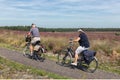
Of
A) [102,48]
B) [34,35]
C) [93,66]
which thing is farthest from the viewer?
[102,48]

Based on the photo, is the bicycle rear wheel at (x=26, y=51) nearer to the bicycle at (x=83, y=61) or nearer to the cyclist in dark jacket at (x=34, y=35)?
the cyclist in dark jacket at (x=34, y=35)

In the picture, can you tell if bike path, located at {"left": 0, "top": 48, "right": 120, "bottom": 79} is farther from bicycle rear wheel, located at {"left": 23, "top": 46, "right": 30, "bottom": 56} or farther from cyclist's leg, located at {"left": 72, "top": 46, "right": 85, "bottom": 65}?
bicycle rear wheel, located at {"left": 23, "top": 46, "right": 30, "bottom": 56}

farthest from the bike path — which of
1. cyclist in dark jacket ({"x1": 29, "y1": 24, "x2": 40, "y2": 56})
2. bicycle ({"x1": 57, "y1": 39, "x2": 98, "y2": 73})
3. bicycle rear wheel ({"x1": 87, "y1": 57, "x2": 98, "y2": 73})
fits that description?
cyclist in dark jacket ({"x1": 29, "y1": 24, "x2": 40, "y2": 56})

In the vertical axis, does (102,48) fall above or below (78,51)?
below

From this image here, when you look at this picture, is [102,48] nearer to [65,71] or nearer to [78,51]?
[78,51]

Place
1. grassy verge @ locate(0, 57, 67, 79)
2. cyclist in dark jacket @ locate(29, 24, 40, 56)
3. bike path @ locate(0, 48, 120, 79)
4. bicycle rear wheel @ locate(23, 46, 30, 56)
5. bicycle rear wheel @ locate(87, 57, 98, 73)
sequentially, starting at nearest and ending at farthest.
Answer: grassy verge @ locate(0, 57, 67, 79)
bike path @ locate(0, 48, 120, 79)
bicycle rear wheel @ locate(87, 57, 98, 73)
cyclist in dark jacket @ locate(29, 24, 40, 56)
bicycle rear wheel @ locate(23, 46, 30, 56)

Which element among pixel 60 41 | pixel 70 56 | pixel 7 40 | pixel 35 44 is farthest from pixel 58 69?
pixel 7 40

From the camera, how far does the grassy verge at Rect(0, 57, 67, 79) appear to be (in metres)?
14.1

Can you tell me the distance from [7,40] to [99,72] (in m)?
18.9

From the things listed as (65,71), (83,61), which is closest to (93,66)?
(83,61)

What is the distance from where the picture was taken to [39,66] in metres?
17.1

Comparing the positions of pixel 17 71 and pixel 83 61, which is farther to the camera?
pixel 83 61

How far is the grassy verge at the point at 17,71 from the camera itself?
46.1 feet

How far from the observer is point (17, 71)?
15555 mm
